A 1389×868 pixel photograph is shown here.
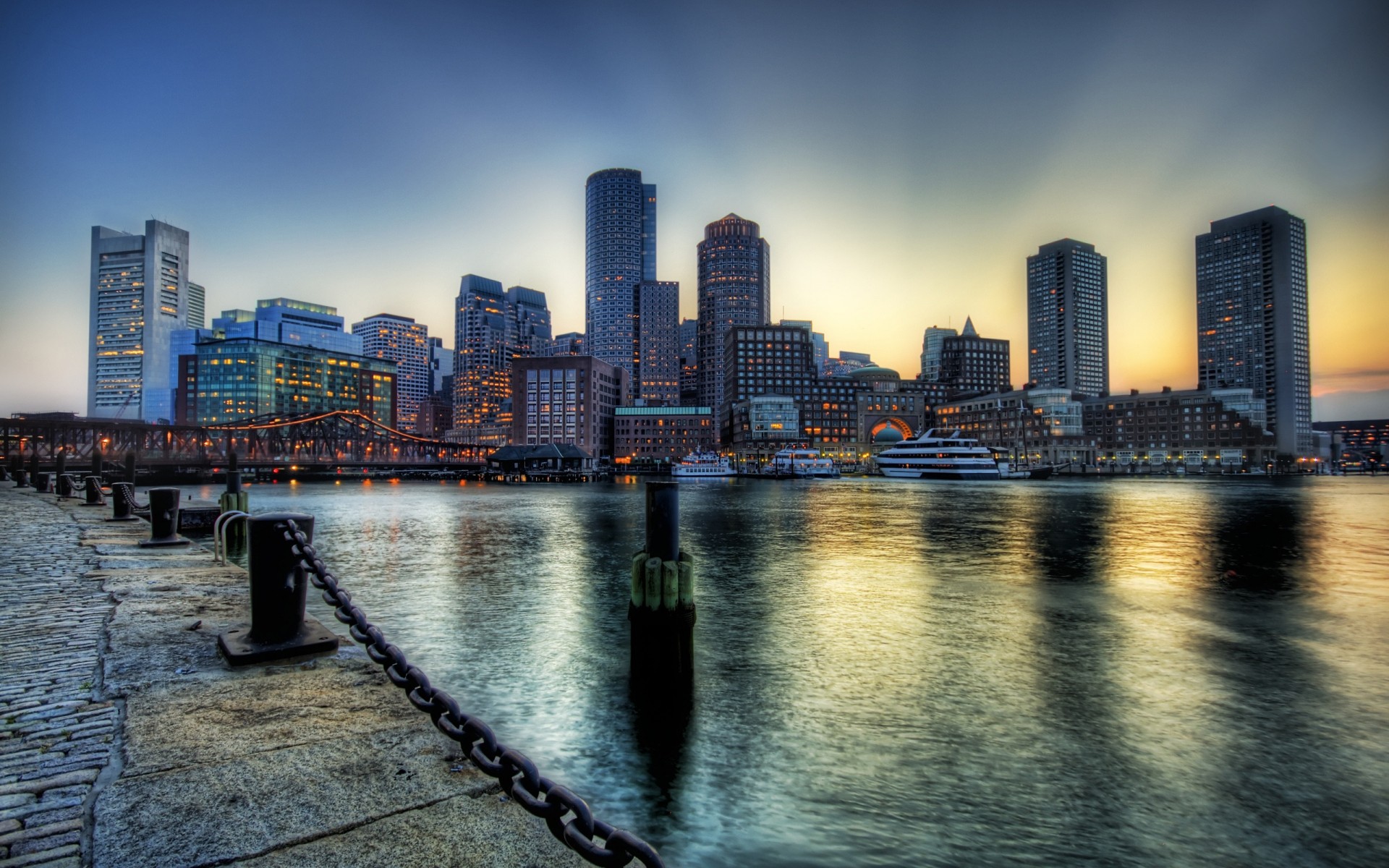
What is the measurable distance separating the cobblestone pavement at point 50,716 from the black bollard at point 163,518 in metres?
3.98

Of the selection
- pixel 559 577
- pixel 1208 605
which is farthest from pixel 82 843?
pixel 1208 605

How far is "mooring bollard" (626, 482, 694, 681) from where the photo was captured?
13.2 m

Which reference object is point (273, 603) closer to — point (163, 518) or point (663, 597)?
point (663, 597)

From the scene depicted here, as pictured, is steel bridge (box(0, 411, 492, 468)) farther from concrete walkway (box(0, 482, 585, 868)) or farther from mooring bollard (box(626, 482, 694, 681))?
concrete walkway (box(0, 482, 585, 868))

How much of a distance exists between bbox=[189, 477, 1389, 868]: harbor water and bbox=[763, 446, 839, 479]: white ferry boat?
445 feet

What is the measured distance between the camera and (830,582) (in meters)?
25.9

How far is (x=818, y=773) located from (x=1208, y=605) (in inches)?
755

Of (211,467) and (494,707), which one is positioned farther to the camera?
(211,467)

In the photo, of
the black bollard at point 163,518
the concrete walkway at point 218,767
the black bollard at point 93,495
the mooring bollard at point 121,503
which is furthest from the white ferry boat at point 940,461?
the concrete walkway at point 218,767

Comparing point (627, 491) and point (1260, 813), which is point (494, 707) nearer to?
point (1260, 813)

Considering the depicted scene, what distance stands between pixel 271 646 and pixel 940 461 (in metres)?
153

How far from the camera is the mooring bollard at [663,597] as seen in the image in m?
13.2

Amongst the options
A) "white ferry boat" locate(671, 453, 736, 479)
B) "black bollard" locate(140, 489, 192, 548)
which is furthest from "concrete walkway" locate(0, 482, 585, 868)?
"white ferry boat" locate(671, 453, 736, 479)

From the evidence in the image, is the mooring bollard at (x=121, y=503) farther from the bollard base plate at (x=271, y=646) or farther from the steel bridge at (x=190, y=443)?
the steel bridge at (x=190, y=443)
